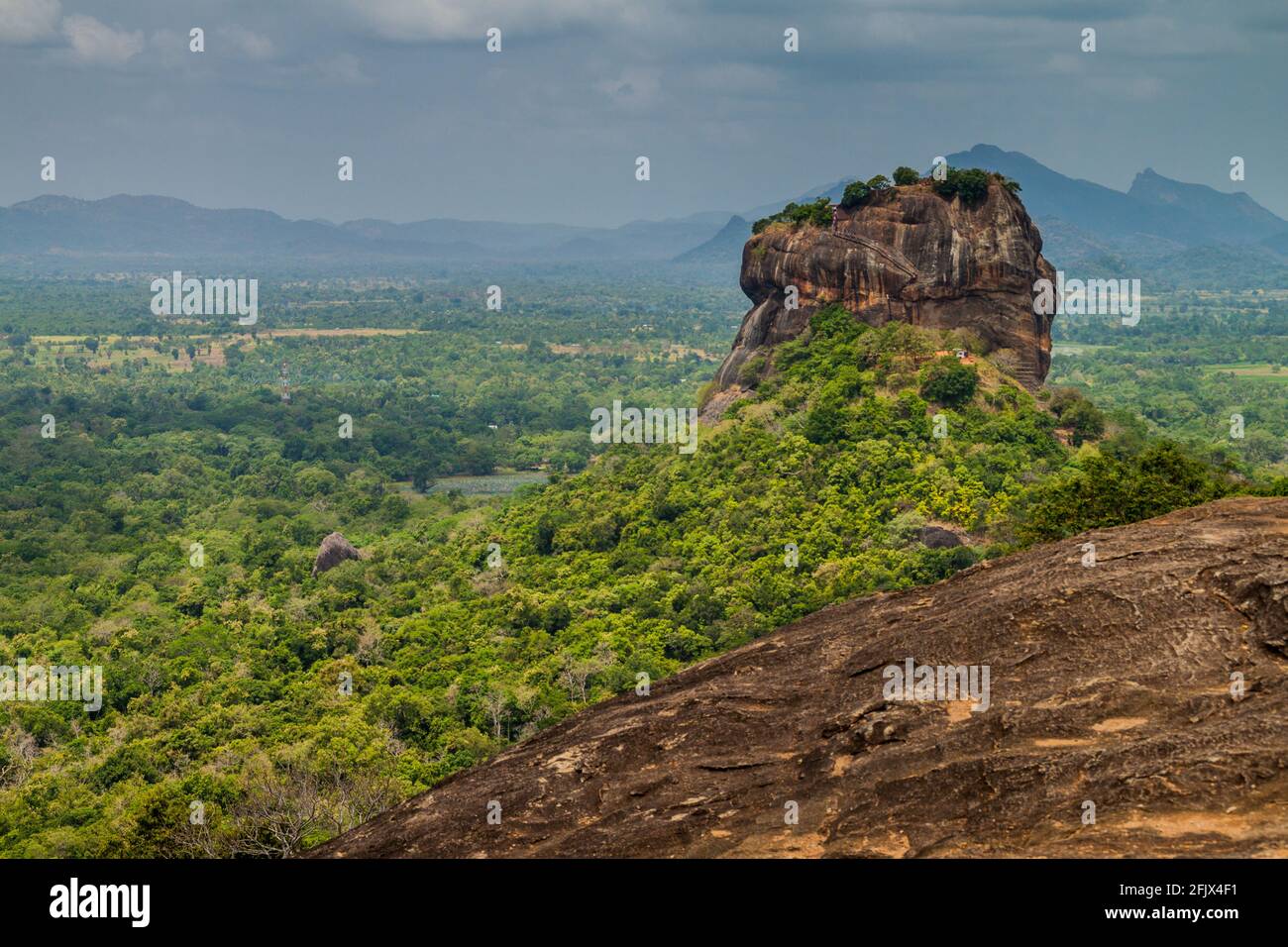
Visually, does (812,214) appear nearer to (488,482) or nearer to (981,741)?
(981,741)

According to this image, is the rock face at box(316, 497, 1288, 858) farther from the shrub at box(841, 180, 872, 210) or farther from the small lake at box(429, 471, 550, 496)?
the small lake at box(429, 471, 550, 496)

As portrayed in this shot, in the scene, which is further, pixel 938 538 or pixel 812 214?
pixel 812 214

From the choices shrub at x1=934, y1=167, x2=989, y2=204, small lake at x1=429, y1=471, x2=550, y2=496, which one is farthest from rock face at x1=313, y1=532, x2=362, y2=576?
small lake at x1=429, y1=471, x2=550, y2=496

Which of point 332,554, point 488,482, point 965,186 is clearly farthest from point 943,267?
point 488,482
